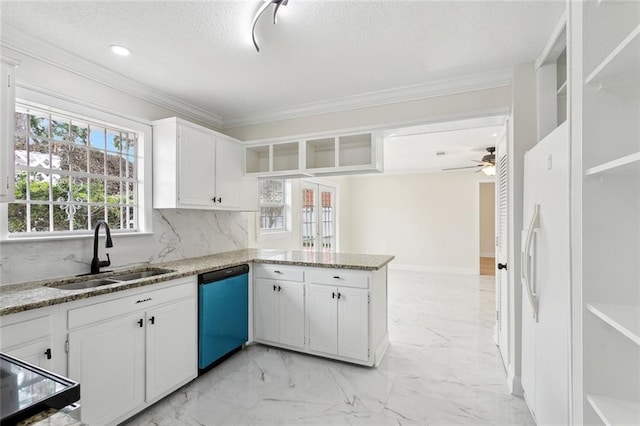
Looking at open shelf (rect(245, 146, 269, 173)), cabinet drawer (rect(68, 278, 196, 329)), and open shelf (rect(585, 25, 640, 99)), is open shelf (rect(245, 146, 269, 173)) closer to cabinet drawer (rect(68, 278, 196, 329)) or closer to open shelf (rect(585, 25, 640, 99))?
cabinet drawer (rect(68, 278, 196, 329))

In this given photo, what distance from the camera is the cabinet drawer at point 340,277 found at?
270cm

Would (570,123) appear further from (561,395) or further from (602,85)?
(561,395)

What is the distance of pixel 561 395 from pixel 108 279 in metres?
2.85

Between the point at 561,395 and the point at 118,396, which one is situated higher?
the point at 561,395

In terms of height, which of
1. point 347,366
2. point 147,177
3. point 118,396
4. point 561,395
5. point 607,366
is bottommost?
point 347,366

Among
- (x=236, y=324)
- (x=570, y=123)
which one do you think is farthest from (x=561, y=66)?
(x=236, y=324)

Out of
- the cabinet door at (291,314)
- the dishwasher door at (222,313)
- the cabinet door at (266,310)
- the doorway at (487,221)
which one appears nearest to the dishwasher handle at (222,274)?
the dishwasher door at (222,313)

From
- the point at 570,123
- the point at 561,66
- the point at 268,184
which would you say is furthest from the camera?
the point at 268,184

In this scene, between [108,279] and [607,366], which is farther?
[108,279]

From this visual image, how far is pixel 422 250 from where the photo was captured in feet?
24.3

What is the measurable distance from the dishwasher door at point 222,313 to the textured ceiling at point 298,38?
1.71m

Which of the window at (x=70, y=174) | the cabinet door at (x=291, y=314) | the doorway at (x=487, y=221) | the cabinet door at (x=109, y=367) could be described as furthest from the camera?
the doorway at (x=487, y=221)

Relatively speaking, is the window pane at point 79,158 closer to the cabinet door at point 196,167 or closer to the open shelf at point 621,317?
the cabinet door at point 196,167

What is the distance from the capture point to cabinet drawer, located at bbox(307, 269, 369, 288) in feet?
8.87
